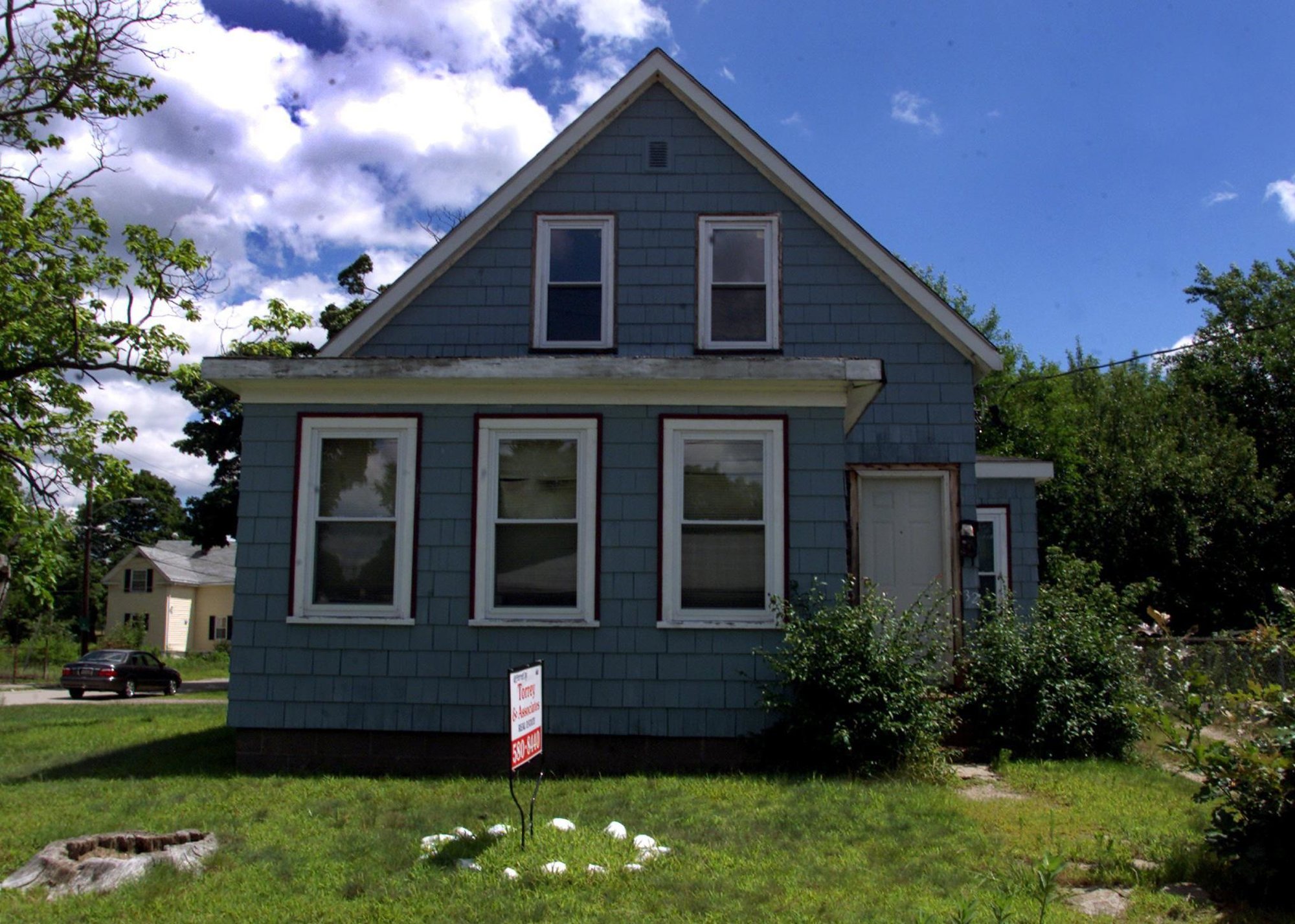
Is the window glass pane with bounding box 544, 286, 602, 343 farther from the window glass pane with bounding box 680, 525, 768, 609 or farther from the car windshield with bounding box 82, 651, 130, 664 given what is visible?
the car windshield with bounding box 82, 651, 130, 664

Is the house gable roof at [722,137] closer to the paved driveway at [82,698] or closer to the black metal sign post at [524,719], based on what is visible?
the black metal sign post at [524,719]

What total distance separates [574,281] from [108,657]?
22493 millimetres

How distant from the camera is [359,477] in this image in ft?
28.6

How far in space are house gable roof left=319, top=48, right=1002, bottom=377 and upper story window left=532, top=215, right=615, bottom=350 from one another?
569 millimetres

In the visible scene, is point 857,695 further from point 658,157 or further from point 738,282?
point 658,157

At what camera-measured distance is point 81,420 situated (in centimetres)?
1695

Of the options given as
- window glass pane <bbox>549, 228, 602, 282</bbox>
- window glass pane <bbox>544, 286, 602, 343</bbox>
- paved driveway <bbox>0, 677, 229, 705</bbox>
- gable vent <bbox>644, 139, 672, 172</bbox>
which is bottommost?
paved driveway <bbox>0, 677, 229, 705</bbox>

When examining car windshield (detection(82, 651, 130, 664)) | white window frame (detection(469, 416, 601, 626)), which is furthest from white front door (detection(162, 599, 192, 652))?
white window frame (detection(469, 416, 601, 626))

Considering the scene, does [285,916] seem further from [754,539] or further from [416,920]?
[754,539]

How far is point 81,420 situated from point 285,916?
1454 cm

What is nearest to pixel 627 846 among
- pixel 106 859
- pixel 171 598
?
pixel 106 859

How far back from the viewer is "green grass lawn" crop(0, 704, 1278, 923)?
4891mm

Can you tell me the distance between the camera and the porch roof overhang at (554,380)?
326 inches

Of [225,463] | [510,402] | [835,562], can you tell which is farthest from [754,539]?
[225,463]
